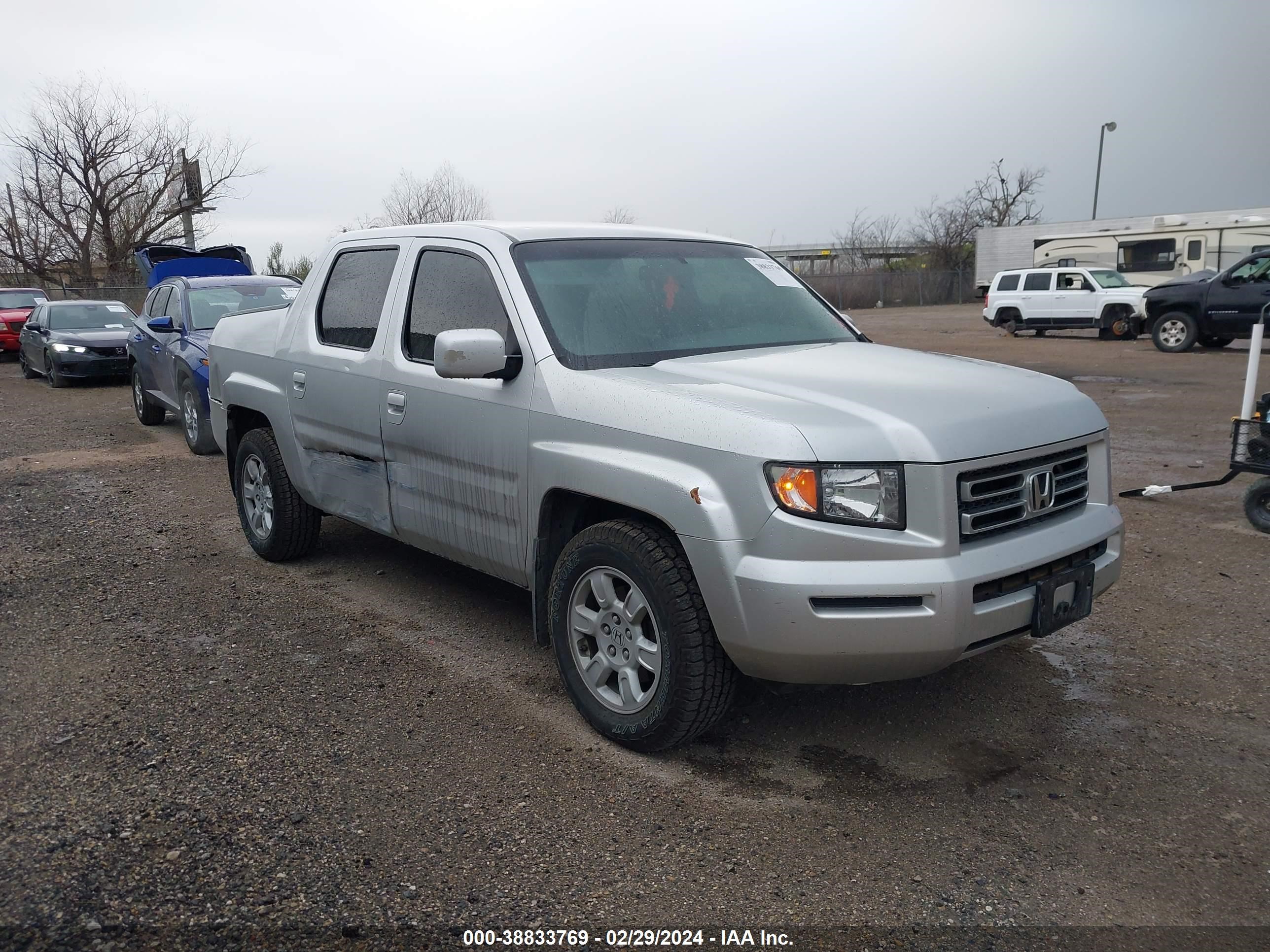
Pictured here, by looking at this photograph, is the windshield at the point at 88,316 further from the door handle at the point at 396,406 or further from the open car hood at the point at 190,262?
the door handle at the point at 396,406

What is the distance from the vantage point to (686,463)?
334 centimetres

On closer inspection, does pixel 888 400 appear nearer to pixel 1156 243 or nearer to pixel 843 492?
pixel 843 492

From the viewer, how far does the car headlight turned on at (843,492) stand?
123 inches

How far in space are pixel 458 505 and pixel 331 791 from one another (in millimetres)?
1315

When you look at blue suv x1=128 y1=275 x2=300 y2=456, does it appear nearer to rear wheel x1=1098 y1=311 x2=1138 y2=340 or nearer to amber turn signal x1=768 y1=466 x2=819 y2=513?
amber turn signal x1=768 y1=466 x2=819 y2=513

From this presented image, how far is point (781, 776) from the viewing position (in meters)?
3.54

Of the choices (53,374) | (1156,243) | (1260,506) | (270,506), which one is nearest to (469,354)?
(270,506)

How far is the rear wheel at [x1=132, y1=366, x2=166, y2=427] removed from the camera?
12.2 m

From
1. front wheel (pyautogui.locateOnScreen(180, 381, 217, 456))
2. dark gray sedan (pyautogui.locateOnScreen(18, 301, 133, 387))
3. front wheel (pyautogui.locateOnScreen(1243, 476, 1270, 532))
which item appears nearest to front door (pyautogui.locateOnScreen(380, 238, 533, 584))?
front wheel (pyautogui.locateOnScreen(1243, 476, 1270, 532))

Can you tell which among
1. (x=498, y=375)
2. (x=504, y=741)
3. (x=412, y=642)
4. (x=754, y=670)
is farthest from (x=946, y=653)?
(x=412, y=642)

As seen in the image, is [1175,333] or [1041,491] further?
[1175,333]

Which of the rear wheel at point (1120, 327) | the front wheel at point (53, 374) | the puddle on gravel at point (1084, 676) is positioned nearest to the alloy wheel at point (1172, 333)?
the rear wheel at point (1120, 327)

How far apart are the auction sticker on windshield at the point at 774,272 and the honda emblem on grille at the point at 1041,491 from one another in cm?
179

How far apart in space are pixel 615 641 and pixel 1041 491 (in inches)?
60.5
